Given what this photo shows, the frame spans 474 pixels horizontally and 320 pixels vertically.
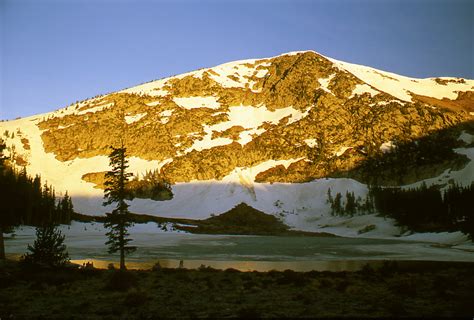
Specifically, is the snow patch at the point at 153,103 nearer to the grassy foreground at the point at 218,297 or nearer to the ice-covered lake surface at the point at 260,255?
the ice-covered lake surface at the point at 260,255

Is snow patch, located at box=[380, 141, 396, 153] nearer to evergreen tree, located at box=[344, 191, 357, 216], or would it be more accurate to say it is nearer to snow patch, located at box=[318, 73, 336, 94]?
evergreen tree, located at box=[344, 191, 357, 216]

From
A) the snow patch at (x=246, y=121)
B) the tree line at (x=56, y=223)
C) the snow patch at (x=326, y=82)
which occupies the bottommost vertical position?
the tree line at (x=56, y=223)

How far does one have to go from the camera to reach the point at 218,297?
1795 centimetres

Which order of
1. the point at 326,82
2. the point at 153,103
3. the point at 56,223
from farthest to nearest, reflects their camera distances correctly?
the point at 153,103 < the point at 326,82 < the point at 56,223

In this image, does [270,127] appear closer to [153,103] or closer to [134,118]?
[153,103]

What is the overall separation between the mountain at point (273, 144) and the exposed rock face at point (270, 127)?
18.2 inches

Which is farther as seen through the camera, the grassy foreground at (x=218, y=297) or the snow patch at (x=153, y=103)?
the snow patch at (x=153, y=103)

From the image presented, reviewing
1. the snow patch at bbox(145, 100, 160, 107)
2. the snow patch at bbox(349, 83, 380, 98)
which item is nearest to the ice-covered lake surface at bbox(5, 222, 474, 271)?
the snow patch at bbox(145, 100, 160, 107)

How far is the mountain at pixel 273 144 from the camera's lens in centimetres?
13550

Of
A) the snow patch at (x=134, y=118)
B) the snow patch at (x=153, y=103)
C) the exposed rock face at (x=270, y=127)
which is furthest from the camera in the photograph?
the snow patch at (x=153, y=103)

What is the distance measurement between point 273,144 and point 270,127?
42.7 feet

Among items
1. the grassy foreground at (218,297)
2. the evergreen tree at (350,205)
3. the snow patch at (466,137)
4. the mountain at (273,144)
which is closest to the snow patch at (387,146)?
the mountain at (273,144)

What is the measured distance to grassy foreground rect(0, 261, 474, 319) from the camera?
14117mm

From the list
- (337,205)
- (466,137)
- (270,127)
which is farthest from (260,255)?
(466,137)
